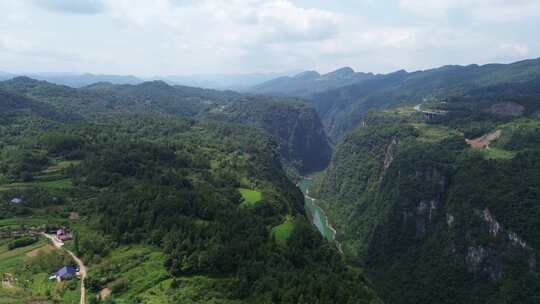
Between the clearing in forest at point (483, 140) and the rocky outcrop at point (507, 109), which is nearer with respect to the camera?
the clearing in forest at point (483, 140)

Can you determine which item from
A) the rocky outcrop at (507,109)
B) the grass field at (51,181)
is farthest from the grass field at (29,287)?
the rocky outcrop at (507,109)

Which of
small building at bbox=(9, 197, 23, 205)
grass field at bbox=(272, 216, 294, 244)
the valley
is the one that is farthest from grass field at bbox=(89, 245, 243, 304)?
small building at bbox=(9, 197, 23, 205)

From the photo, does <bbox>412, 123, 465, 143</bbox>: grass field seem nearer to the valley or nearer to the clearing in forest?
the valley

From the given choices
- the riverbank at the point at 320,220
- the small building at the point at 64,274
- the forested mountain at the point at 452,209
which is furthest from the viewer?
the riverbank at the point at 320,220

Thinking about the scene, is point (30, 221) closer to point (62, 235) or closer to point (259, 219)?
point (62, 235)

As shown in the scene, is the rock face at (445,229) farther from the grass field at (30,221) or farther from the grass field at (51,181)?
the grass field at (51,181)

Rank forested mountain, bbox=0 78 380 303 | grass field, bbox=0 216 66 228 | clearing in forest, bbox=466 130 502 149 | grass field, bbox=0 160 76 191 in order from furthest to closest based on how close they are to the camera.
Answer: clearing in forest, bbox=466 130 502 149 < grass field, bbox=0 160 76 191 < grass field, bbox=0 216 66 228 < forested mountain, bbox=0 78 380 303

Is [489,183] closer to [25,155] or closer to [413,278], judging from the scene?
[413,278]
